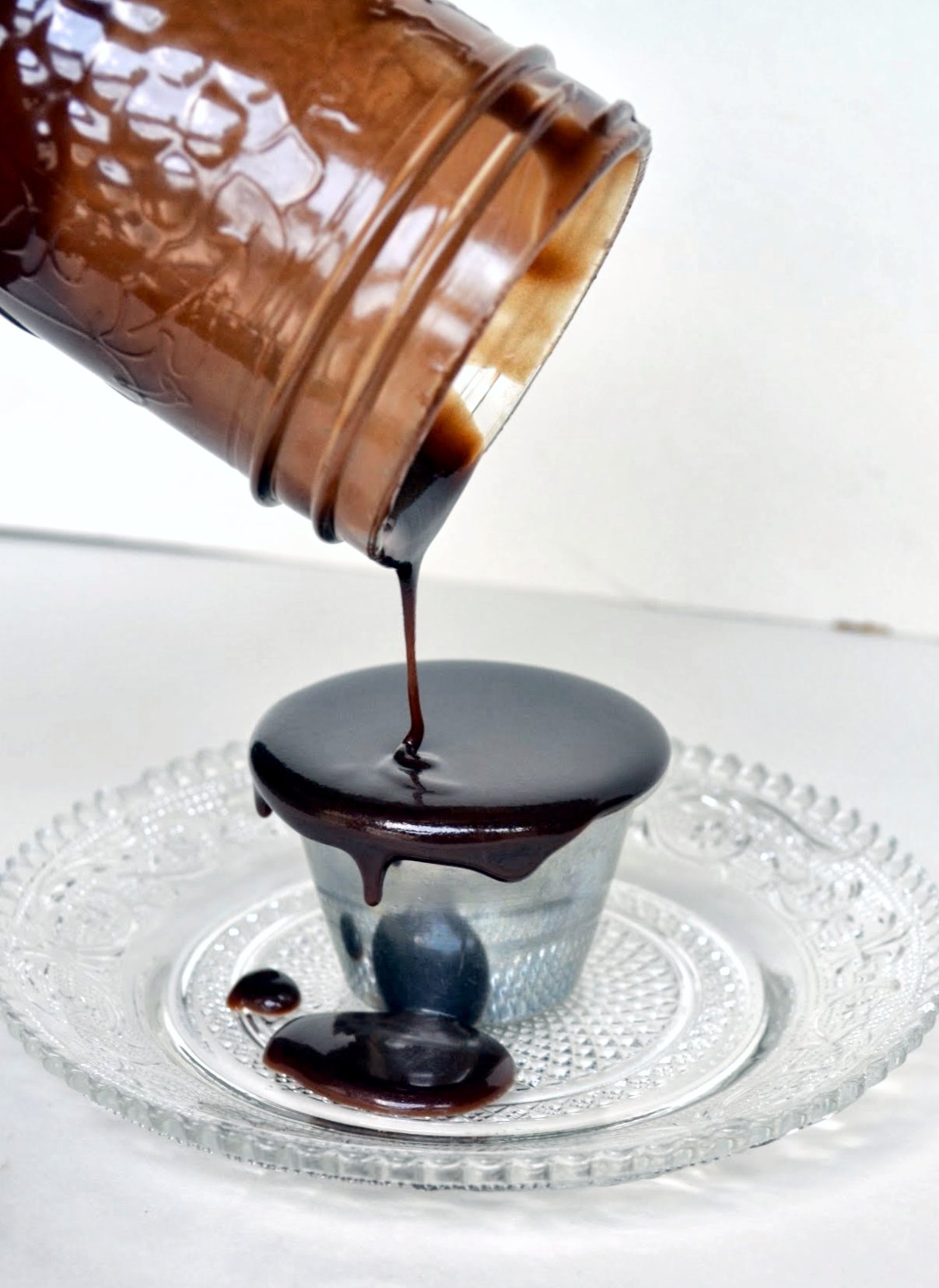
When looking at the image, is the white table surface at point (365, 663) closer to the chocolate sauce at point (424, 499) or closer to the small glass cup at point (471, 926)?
the small glass cup at point (471, 926)

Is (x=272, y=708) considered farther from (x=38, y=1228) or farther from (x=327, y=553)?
(x=327, y=553)

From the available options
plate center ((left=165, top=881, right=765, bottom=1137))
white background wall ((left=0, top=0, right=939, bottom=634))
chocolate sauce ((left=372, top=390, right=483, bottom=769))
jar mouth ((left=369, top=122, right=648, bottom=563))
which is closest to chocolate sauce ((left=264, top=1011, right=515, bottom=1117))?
plate center ((left=165, top=881, right=765, bottom=1137))

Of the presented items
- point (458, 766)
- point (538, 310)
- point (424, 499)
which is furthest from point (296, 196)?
point (458, 766)

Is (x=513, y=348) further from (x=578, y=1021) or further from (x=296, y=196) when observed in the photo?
(x=578, y=1021)

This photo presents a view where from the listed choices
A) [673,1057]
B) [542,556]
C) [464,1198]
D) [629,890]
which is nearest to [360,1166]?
[464,1198]

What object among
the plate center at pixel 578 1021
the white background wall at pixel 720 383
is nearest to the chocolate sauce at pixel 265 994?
the plate center at pixel 578 1021
